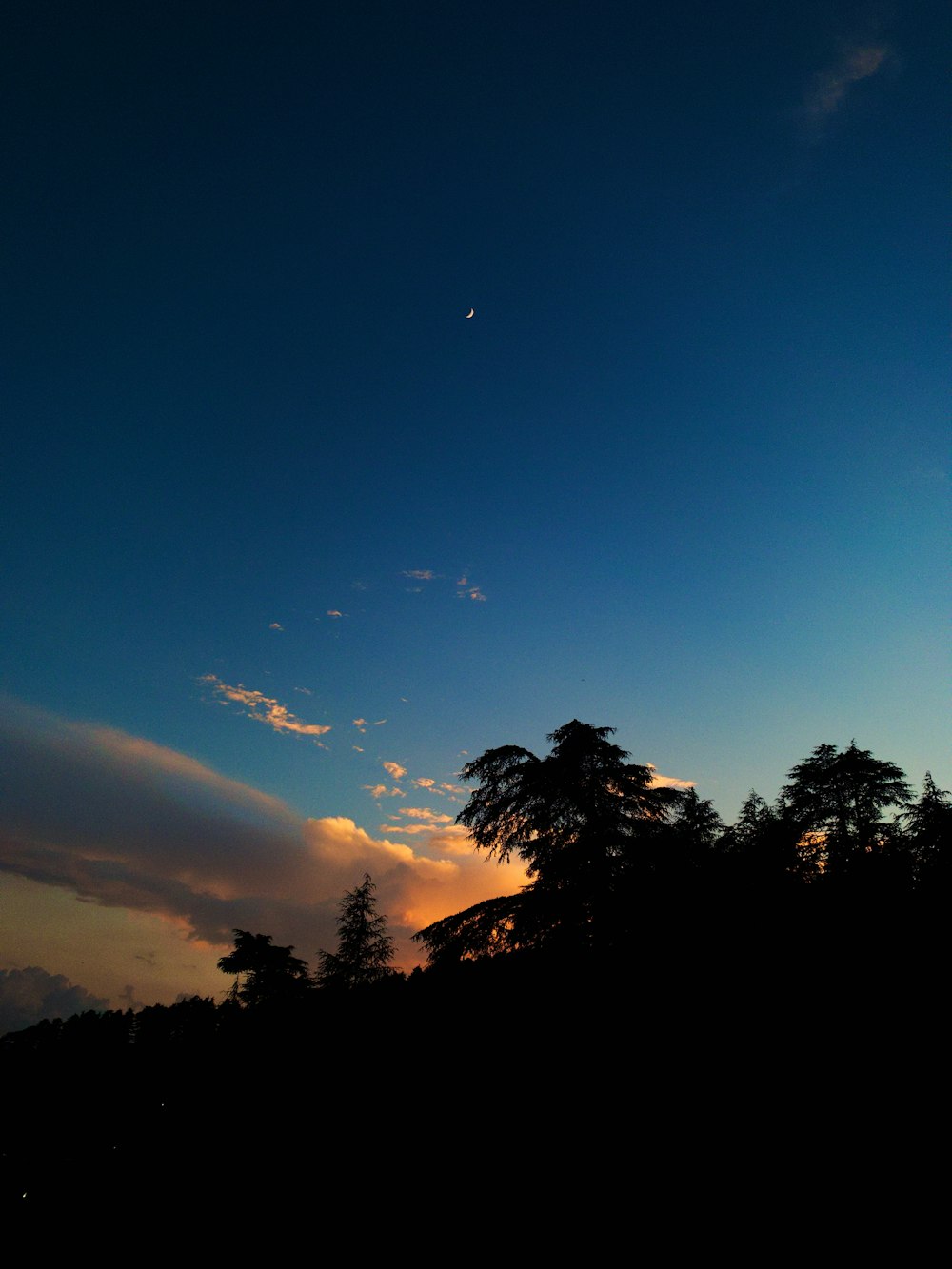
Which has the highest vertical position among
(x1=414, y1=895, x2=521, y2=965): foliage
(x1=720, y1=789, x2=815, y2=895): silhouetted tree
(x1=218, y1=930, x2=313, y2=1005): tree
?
(x1=720, y1=789, x2=815, y2=895): silhouetted tree

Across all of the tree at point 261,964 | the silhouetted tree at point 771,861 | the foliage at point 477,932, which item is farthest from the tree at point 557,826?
the tree at point 261,964

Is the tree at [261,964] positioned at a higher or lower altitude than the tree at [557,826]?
lower

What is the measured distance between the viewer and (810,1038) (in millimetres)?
5078

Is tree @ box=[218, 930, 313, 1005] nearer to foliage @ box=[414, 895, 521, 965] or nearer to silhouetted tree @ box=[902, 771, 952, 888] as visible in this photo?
foliage @ box=[414, 895, 521, 965]

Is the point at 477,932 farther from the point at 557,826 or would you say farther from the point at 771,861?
the point at 771,861

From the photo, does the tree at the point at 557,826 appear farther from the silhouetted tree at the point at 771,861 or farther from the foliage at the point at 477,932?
the silhouetted tree at the point at 771,861

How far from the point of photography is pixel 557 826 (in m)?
16.9

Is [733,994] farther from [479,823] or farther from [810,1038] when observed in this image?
[479,823]

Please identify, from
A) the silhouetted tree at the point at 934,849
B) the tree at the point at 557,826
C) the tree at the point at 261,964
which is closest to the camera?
the silhouetted tree at the point at 934,849

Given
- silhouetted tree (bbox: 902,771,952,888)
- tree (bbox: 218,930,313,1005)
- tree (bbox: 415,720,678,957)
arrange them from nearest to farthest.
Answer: silhouetted tree (bbox: 902,771,952,888)
tree (bbox: 415,720,678,957)
tree (bbox: 218,930,313,1005)

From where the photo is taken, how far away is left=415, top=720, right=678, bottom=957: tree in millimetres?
14570

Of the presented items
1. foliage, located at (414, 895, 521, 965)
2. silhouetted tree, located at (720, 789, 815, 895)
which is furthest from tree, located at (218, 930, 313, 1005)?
silhouetted tree, located at (720, 789, 815, 895)

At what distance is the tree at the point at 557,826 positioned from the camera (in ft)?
47.8

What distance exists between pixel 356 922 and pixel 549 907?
962 inches
